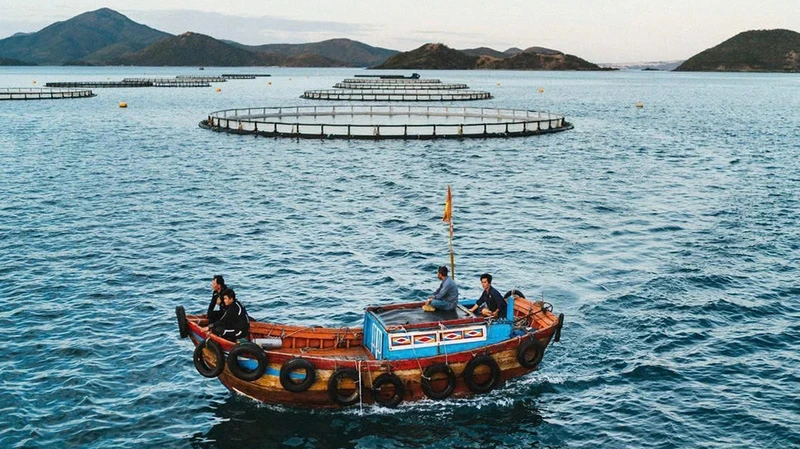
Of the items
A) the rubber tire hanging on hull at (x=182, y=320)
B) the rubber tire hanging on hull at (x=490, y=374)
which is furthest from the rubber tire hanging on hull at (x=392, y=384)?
the rubber tire hanging on hull at (x=182, y=320)

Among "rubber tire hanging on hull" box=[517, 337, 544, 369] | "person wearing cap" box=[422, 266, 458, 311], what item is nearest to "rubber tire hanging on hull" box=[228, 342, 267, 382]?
"person wearing cap" box=[422, 266, 458, 311]

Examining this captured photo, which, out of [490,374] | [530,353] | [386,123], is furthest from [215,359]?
[386,123]

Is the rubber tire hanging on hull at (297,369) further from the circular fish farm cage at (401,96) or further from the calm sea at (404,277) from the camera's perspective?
the circular fish farm cage at (401,96)

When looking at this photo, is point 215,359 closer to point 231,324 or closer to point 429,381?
point 231,324

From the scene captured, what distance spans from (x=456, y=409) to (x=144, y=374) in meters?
10.6

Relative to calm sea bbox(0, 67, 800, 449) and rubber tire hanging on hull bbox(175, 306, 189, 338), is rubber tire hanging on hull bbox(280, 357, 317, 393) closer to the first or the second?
calm sea bbox(0, 67, 800, 449)

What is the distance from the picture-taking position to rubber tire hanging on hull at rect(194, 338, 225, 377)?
70.2 feet

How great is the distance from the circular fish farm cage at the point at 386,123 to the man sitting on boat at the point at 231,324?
6685cm

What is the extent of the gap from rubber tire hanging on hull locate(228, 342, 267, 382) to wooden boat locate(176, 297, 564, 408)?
3 centimetres

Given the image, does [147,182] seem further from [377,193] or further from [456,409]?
[456,409]

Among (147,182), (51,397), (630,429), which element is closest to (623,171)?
(147,182)

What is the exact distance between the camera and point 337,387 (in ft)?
69.7

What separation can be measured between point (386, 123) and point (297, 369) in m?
90.8

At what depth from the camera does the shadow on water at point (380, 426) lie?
20.6 metres
